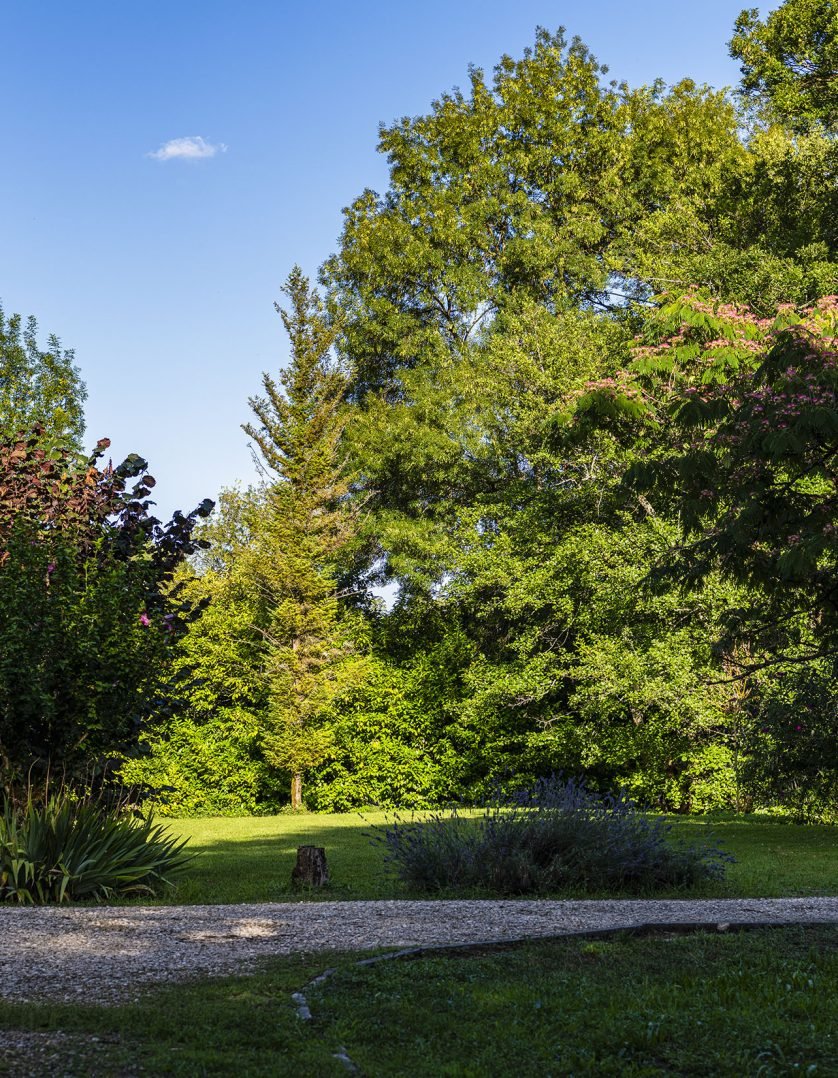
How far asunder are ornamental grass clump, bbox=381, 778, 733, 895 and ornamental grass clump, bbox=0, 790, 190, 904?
86.2 inches

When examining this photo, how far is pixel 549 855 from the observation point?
31.2ft

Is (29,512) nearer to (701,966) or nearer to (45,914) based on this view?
(45,914)

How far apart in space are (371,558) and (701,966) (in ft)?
76.4

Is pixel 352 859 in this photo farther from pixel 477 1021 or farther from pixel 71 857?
pixel 477 1021

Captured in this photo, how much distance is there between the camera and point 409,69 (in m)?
15.2

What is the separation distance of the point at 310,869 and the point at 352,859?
301cm

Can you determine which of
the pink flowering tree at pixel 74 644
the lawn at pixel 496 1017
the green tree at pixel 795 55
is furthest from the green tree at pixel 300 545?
the lawn at pixel 496 1017

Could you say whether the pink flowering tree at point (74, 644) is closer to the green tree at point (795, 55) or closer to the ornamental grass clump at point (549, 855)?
the ornamental grass clump at point (549, 855)

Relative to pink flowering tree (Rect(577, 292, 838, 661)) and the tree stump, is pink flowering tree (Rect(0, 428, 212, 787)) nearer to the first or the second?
the tree stump

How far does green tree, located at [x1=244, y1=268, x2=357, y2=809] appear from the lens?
960 inches

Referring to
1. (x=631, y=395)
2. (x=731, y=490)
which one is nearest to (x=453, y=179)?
(x=631, y=395)

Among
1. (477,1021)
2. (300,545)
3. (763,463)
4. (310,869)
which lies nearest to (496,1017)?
(477,1021)

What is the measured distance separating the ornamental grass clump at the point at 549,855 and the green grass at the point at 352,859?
30cm

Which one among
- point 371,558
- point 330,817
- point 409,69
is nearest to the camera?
point 409,69
